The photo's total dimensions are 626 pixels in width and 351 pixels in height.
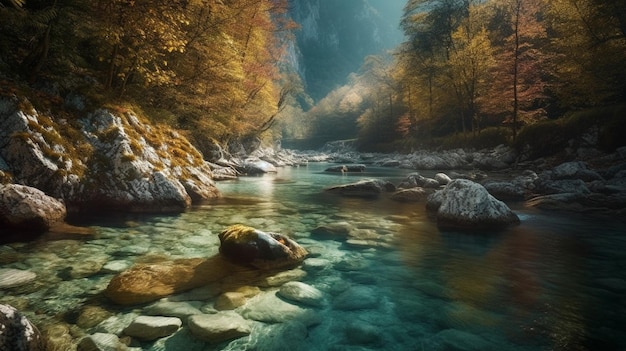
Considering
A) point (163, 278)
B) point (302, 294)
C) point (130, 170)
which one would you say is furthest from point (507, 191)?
point (130, 170)

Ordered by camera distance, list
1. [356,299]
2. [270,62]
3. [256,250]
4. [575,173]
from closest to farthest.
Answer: [356,299] < [256,250] < [575,173] < [270,62]

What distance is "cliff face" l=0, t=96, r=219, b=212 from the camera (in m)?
7.18

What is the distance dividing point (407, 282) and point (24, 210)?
6884mm

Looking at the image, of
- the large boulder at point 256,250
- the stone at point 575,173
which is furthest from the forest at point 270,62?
the large boulder at point 256,250

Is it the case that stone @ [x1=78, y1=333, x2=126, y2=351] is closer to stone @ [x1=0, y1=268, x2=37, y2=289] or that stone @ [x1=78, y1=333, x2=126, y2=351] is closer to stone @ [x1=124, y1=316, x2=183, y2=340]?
stone @ [x1=124, y1=316, x2=183, y2=340]

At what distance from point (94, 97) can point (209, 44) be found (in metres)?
6.35

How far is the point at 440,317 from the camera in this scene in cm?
369

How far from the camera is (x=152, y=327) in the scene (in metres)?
3.22

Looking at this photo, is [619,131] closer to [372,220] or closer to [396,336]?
[372,220]

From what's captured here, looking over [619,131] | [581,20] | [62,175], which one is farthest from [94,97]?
[581,20]

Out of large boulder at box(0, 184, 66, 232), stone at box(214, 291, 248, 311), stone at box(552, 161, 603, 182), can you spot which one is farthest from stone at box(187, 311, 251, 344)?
stone at box(552, 161, 603, 182)

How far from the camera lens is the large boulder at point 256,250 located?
16.9ft

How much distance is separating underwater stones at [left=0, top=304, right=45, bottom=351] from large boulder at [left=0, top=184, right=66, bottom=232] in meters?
4.57

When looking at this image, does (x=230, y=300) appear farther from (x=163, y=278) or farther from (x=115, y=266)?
(x=115, y=266)
